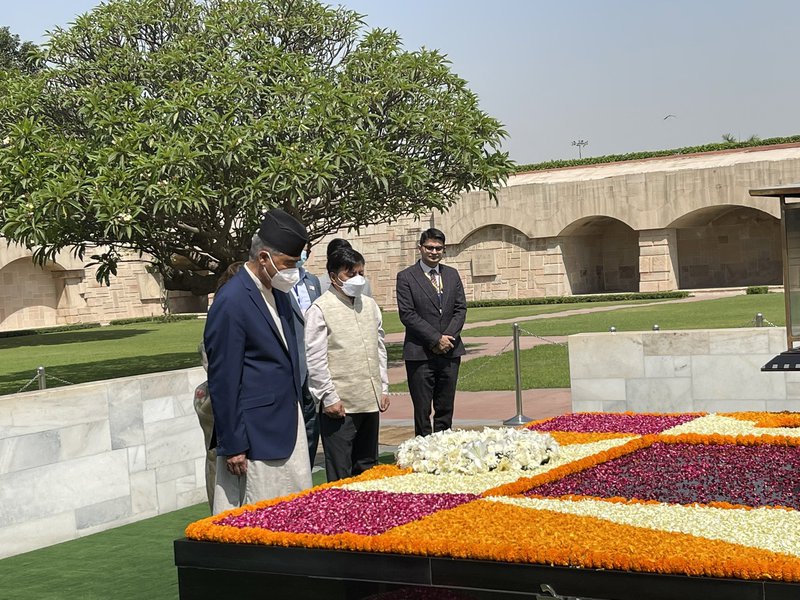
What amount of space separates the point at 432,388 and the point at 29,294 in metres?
38.2

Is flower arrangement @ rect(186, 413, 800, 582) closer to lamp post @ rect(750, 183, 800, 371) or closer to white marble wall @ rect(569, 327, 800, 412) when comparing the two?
lamp post @ rect(750, 183, 800, 371)

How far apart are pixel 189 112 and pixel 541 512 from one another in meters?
11.1

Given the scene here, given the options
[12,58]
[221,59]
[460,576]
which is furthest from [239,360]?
[12,58]

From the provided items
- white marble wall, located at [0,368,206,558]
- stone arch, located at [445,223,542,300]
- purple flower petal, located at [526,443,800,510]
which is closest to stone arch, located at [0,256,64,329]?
stone arch, located at [445,223,542,300]

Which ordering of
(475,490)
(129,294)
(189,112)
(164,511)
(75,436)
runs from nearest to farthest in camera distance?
(475,490), (75,436), (164,511), (189,112), (129,294)

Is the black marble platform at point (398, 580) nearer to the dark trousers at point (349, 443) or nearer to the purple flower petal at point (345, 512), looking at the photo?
the purple flower petal at point (345, 512)

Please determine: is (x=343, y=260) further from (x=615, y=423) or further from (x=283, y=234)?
(x=615, y=423)

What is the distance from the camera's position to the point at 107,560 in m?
6.14

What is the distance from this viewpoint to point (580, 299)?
32656 millimetres

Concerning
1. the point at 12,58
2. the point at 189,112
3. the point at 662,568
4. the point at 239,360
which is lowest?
the point at 662,568

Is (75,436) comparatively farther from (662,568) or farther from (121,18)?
(121,18)

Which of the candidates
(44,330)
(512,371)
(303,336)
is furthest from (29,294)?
(303,336)

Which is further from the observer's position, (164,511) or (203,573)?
(164,511)

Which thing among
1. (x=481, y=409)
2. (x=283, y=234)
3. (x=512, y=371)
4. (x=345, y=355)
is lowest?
(x=481, y=409)
